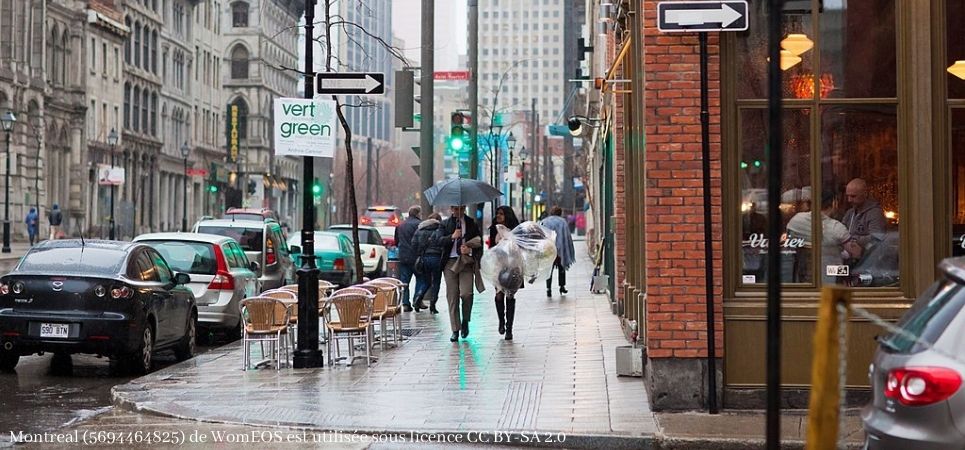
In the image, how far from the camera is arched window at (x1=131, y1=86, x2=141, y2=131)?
85363mm

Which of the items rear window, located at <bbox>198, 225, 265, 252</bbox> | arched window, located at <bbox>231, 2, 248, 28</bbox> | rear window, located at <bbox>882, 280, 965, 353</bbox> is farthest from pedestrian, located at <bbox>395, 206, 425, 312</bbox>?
arched window, located at <bbox>231, 2, 248, 28</bbox>

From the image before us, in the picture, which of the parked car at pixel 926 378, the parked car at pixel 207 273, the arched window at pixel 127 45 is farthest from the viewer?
the arched window at pixel 127 45

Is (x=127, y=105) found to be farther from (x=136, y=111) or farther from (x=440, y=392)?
(x=440, y=392)

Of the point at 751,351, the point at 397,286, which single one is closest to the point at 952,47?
the point at 751,351

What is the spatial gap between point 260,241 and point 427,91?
4.19m

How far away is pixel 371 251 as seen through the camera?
35.9 metres

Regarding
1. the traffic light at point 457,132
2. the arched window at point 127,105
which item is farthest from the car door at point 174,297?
the arched window at point 127,105

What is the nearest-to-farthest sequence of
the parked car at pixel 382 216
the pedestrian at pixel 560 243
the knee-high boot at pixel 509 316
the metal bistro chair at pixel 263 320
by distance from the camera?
1. the metal bistro chair at pixel 263 320
2. the knee-high boot at pixel 509 316
3. the pedestrian at pixel 560 243
4. the parked car at pixel 382 216

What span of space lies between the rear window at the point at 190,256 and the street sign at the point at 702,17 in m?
10.3

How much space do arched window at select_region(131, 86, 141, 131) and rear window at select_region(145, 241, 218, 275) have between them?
68.6 meters

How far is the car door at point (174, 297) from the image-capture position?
16156 millimetres

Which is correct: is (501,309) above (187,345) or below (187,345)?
above

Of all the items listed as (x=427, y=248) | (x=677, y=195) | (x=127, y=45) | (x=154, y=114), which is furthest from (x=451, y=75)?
(x=154, y=114)

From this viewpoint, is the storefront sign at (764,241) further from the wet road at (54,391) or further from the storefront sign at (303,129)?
the wet road at (54,391)
